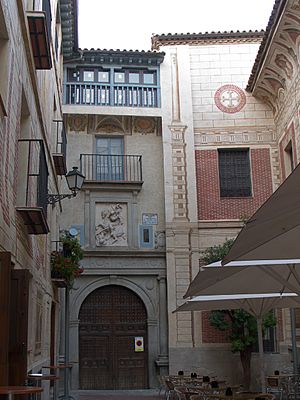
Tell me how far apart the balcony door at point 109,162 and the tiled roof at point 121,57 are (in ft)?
8.83

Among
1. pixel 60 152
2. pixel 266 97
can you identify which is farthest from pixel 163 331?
pixel 266 97

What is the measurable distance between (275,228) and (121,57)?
17211 millimetres

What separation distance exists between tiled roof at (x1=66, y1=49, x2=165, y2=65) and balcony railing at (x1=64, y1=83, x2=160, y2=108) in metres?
0.83

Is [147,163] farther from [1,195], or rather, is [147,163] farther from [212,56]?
[1,195]

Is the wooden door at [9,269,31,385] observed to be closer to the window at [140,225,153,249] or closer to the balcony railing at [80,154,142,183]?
the window at [140,225,153,249]

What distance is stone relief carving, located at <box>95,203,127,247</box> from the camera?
19453 millimetres

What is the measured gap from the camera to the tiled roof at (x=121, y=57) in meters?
20.3

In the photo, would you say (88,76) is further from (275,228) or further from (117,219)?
(275,228)

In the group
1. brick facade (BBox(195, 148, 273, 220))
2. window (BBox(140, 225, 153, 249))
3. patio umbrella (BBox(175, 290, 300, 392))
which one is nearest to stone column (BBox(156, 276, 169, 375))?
window (BBox(140, 225, 153, 249))

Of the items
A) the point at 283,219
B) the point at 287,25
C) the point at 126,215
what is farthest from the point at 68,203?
the point at 283,219

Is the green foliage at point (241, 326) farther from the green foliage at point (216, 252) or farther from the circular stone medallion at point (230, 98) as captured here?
the circular stone medallion at point (230, 98)

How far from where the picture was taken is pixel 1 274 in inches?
250

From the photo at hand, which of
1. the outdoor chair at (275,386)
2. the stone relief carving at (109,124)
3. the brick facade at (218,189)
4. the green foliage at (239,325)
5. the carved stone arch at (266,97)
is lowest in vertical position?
the outdoor chair at (275,386)

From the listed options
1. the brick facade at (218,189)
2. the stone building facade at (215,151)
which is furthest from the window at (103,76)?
the brick facade at (218,189)
